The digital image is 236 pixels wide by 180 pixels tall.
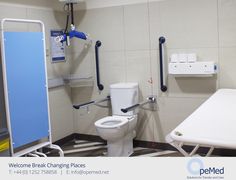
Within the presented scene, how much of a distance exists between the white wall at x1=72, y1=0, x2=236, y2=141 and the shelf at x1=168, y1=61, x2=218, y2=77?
145mm

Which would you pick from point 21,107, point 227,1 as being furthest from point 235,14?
point 21,107

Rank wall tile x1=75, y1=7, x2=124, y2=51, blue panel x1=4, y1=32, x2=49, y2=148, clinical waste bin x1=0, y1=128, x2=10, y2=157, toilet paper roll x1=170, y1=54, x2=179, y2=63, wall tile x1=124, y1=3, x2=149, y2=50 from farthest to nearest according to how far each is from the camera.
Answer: wall tile x1=75, y1=7, x2=124, y2=51, wall tile x1=124, y1=3, x2=149, y2=50, toilet paper roll x1=170, y1=54, x2=179, y2=63, blue panel x1=4, y1=32, x2=49, y2=148, clinical waste bin x1=0, y1=128, x2=10, y2=157

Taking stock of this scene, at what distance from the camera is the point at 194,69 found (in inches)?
128

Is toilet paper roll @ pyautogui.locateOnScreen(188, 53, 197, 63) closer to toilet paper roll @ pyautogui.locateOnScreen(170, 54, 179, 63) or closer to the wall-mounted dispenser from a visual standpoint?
the wall-mounted dispenser

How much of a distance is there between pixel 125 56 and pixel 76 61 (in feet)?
2.44

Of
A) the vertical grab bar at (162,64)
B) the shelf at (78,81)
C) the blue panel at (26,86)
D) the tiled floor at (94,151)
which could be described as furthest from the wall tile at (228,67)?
the blue panel at (26,86)

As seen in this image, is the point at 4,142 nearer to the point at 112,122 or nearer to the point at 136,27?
the point at 112,122

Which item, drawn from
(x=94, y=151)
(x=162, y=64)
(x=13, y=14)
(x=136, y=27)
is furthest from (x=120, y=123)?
(x=13, y=14)

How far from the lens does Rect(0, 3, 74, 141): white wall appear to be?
3.54 m

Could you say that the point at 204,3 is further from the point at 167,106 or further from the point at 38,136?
the point at 38,136

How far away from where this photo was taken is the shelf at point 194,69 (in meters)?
3.16

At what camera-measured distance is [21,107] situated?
3000 millimetres

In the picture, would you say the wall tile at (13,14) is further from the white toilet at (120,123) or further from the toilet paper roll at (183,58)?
the toilet paper roll at (183,58)
